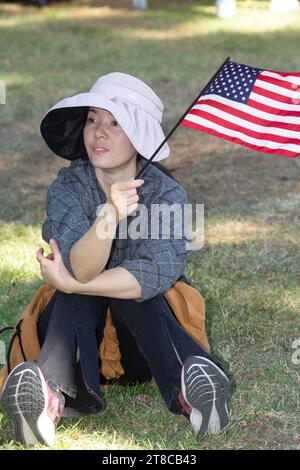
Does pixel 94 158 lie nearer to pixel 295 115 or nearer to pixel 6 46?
pixel 295 115

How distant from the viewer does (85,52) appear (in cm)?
1005

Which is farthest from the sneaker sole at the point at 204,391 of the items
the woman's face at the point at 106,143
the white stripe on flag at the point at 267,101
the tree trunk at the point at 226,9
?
the tree trunk at the point at 226,9

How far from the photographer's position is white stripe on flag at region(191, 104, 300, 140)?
11.2 feet

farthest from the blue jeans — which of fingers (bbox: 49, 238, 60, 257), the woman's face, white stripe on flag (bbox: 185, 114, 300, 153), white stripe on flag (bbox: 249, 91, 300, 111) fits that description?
white stripe on flag (bbox: 249, 91, 300, 111)

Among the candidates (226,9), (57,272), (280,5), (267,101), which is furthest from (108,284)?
(280,5)

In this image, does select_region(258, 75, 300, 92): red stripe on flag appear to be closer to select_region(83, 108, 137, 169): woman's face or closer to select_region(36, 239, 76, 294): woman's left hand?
select_region(83, 108, 137, 169): woman's face

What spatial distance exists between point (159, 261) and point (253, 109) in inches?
25.4

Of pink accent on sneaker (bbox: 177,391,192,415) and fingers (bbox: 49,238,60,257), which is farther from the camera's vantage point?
fingers (bbox: 49,238,60,257)

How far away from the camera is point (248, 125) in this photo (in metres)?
3.47

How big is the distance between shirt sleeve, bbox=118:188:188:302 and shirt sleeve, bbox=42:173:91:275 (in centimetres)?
18

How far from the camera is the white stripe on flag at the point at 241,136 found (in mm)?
3424

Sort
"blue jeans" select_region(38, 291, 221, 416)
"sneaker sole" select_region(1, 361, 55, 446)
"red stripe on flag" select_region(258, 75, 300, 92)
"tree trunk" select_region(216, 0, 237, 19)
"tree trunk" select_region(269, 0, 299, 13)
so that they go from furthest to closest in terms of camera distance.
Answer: "tree trunk" select_region(269, 0, 299, 13) < "tree trunk" select_region(216, 0, 237, 19) < "red stripe on flag" select_region(258, 75, 300, 92) < "blue jeans" select_region(38, 291, 221, 416) < "sneaker sole" select_region(1, 361, 55, 446)

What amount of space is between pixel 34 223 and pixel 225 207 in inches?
43.8

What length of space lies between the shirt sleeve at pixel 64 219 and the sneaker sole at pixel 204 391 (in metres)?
0.50
